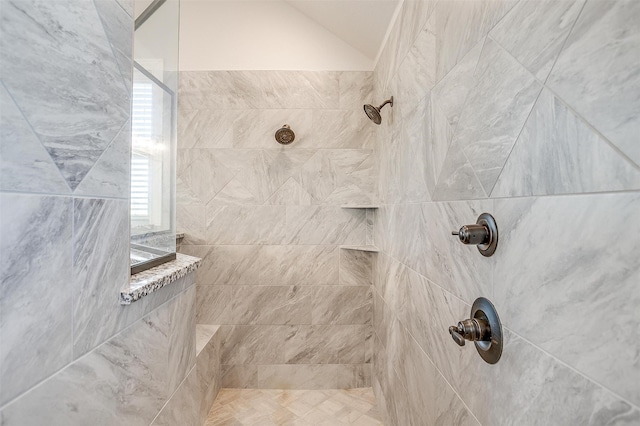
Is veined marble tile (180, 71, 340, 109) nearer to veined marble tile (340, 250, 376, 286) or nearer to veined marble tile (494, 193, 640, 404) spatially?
veined marble tile (340, 250, 376, 286)

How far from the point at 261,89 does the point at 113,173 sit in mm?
1650

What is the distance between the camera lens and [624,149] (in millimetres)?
390

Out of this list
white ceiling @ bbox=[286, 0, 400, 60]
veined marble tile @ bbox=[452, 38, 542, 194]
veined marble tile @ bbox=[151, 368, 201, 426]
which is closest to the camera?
veined marble tile @ bbox=[452, 38, 542, 194]

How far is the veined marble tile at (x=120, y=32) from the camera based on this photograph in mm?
702

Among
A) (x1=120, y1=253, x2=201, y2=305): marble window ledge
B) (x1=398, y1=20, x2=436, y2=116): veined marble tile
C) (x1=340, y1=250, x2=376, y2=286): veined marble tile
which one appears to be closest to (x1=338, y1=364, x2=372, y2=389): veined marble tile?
(x1=340, y1=250, x2=376, y2=286): veined marble tile

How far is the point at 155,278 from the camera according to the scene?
89 centimetres

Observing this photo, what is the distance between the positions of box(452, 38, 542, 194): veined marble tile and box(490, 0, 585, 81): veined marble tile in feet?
0.07

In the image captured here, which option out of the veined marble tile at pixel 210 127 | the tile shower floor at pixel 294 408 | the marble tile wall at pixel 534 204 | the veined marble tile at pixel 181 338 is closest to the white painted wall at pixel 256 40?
the veined marble tile at pixel 210 127

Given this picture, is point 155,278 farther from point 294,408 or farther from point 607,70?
point 294,408

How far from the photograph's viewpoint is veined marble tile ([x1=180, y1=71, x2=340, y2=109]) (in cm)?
217

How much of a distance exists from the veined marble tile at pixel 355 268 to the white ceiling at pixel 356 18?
141 centimetres

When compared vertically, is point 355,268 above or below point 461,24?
below

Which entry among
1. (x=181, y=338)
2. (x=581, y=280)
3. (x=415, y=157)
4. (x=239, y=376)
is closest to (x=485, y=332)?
(x=581, y=280)

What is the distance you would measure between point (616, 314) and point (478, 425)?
1.73 ft
